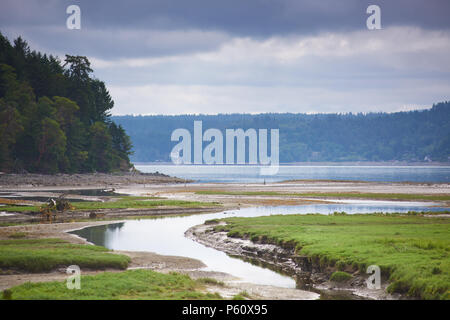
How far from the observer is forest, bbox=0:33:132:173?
114312 millimetres

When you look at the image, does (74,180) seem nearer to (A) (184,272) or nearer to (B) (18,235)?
(B) (18,235)

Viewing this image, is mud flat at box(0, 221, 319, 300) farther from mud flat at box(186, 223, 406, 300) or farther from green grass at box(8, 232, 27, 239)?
mud flat at box(186, 223, 406, 300)

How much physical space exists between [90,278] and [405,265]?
13.2m

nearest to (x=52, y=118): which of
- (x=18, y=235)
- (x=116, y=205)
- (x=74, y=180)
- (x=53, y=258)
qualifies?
(x=74, y=180)

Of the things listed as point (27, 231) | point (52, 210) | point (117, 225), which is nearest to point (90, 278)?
point (27, 231)

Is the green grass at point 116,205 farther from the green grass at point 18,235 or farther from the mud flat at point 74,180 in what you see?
the mud flat at point 74,180

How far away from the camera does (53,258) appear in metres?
27.4

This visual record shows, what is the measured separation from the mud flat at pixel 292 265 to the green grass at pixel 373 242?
1.58 feet

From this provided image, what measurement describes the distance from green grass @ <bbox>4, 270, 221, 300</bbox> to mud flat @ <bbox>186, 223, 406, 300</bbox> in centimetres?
577

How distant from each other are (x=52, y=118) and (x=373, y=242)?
102 metres

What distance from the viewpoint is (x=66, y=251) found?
29.7 metres

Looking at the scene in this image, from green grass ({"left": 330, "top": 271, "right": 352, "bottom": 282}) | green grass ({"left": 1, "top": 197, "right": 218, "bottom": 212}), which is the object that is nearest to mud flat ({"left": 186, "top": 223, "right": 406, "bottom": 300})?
green grass ({"left": 330, "top": 271, "right": 352, "bottom": 282})

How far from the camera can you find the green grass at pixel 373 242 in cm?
2153
